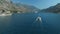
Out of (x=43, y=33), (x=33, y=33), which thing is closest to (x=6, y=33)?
(x=33, y=33)

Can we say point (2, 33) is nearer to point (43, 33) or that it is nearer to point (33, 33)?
point (33, 33)

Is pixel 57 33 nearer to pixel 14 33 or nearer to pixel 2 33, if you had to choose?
pixel 14 33

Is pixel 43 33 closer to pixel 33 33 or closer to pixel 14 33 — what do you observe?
pixel 33 33

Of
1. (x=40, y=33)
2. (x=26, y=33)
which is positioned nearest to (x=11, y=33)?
(x=26, y=33)

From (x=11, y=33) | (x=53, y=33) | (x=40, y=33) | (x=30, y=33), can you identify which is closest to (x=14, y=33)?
(x=11, y=33)

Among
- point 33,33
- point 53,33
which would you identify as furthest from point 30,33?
point 53,33

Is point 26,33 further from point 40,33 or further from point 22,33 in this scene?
point 40,33
